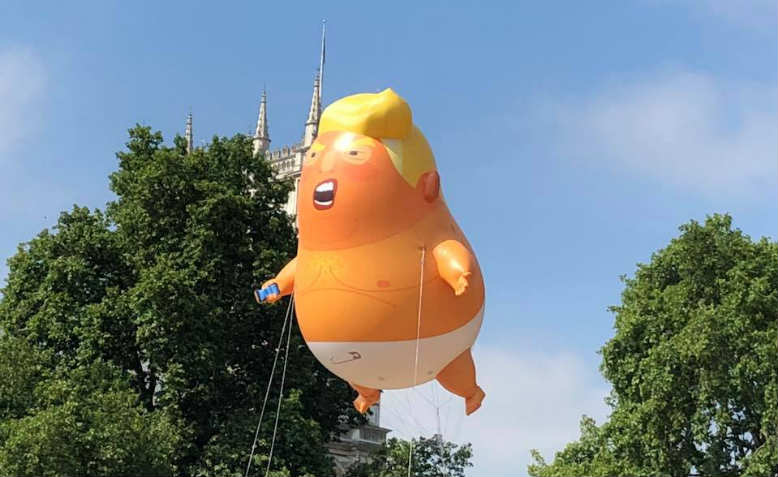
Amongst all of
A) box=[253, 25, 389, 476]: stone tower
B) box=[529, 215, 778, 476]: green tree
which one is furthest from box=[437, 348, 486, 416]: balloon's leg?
box=[253, 25, 389, 476]: stone tower

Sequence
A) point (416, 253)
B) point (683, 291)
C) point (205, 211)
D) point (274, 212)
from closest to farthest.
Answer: point (416, 253)
point (683, 291)
point (205, 211)
point (274, 212)

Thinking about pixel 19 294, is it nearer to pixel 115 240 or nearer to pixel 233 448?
pixel 115 240

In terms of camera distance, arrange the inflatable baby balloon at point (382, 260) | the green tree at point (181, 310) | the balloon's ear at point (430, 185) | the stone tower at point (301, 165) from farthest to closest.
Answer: the stone tower at point (301, 165)
the green tree at point (181, 310)
the balloon's ear at point (430, 185)
the inflatable baby balloon at point (382, 260)

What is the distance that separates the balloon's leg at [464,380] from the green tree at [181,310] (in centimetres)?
1099

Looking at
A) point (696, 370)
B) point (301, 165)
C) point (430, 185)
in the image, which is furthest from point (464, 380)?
point (301, 165)

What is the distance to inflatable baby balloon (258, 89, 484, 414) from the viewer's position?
47.0 ft

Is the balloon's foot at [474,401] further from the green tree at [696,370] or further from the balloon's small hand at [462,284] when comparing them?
the green tree at [696,370]

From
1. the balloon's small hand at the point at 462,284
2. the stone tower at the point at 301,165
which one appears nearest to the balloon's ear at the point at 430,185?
the balloon's small hand at the point at 462,284

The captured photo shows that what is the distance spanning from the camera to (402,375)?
14.8 m

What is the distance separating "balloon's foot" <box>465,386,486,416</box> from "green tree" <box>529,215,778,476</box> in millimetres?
9678

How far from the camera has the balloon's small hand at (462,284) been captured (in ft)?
45.7

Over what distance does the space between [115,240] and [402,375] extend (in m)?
15.6

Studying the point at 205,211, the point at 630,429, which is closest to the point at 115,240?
the point at 205,211

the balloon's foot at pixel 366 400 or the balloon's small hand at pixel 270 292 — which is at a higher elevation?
the balloon's small hand at pixel 270 292
